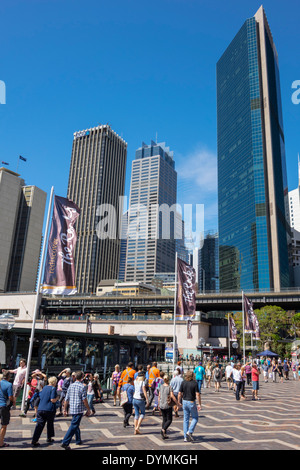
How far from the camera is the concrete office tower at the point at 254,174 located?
15225 cm

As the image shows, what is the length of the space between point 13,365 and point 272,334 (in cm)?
5710

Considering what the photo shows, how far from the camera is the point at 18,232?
18200 centimetres

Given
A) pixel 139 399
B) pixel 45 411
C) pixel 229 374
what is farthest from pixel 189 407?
pixel 229 374

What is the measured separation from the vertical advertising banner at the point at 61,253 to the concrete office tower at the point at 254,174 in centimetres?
13941

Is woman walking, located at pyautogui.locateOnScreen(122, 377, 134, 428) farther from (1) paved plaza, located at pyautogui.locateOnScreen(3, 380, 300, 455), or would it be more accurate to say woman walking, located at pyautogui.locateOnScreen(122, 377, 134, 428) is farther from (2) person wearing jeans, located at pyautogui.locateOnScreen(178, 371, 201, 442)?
(2) person wearing jeans, located at pyautogui.locateOnScreen(178, 371, 201, 442)

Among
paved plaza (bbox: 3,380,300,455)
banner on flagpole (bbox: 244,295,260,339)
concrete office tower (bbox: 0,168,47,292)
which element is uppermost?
concrete office tower (bbox: 0,168,47,292)

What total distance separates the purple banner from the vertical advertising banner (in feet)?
32.2

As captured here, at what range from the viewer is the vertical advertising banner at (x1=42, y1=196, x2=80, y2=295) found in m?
16.7

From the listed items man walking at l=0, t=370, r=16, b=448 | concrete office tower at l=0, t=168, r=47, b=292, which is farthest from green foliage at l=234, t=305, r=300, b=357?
concrete office tower at l=0, t=168, r=47, b=292

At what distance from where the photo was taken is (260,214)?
155375 millimetres

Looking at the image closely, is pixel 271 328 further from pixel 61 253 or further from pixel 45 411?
pixel 45 411

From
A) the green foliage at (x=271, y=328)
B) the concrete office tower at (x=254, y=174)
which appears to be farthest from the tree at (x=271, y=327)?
the concrete office tower at (x=254, y=174)

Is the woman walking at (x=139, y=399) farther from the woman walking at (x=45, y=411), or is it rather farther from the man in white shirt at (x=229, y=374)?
the man in white shirt at (x=229, y=374)
